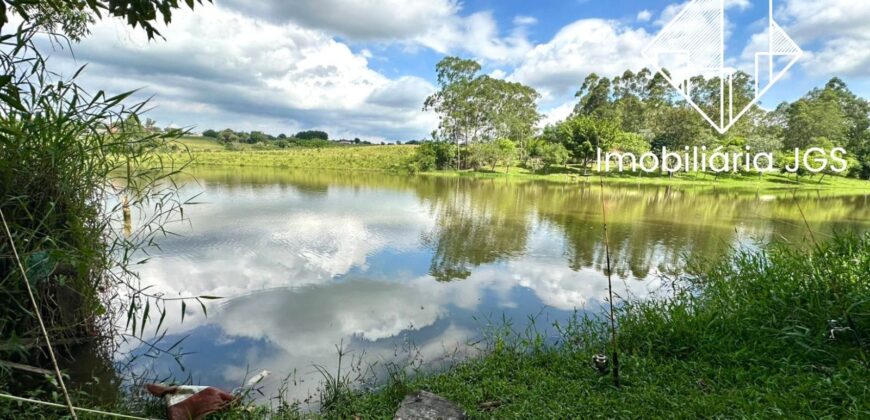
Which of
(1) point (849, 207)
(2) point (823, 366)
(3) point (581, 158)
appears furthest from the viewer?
(3) point (581, 158)

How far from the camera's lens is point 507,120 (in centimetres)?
4228

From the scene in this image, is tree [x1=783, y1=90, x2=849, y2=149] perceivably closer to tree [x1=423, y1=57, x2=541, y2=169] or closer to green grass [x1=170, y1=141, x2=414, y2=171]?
tree [x1=423, y1=57, x2=541, y2=169]

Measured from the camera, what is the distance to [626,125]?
138 feet

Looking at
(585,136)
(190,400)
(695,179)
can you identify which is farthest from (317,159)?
(190,400)

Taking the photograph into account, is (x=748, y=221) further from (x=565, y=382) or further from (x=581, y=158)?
(x=581, y=158)

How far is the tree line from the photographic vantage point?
35969 mm

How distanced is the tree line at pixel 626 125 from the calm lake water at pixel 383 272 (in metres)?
22.6

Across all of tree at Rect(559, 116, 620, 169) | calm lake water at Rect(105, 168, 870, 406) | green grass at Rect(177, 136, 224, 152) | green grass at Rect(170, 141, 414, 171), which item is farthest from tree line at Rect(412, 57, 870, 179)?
green grass at Rect(177, 136, 224, 152)

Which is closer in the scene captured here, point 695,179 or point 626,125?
point 695,179

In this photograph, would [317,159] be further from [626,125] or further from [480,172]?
[626,125]

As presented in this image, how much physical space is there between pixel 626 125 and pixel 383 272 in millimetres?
41268

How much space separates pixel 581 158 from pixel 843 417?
3823cm

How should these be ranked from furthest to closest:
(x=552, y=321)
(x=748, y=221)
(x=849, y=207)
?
(x=849, y=207)
(x=748, y=221)
(x=552, y=321)

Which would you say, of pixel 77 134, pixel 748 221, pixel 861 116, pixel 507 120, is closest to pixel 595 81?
pixel 507 120
